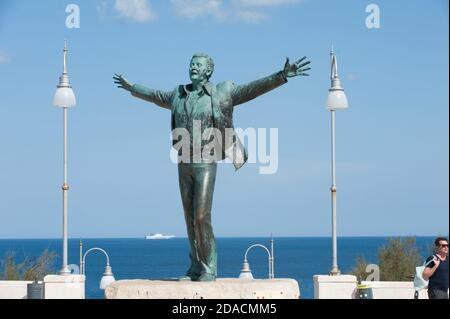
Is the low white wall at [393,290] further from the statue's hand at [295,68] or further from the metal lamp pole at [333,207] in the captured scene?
the statue's hand at [295,68]

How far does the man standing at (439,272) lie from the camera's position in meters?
14.4

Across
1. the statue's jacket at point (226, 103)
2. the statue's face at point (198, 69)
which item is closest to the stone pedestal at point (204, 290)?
the statue's jacket at point (226, 103)

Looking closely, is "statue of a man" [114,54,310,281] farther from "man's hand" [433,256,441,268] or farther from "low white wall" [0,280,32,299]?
"low white wall" [0,280,32,299]

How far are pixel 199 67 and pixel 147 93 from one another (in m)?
0.93

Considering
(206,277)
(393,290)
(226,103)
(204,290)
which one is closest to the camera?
(204,290)

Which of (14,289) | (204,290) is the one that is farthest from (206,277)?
(14,289)

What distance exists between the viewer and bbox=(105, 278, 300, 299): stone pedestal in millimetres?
15156

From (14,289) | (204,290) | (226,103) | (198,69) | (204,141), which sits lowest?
(14,289)

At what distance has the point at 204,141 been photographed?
1581 cm

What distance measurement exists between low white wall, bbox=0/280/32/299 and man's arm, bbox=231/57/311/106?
24.8 feet

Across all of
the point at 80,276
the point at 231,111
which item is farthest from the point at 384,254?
the point at 231,111

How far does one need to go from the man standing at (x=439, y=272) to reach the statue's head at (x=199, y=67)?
3.84 m

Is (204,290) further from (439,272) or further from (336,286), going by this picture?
(336,286)

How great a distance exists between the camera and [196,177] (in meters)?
15.7
